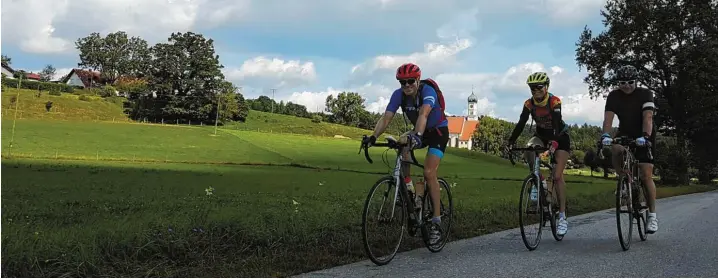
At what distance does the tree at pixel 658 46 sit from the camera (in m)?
36.9

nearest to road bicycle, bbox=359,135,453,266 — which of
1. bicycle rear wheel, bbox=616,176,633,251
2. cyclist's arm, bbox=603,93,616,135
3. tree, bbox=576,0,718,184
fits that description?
bicycle rear wheel, bbox=616,176,633,251

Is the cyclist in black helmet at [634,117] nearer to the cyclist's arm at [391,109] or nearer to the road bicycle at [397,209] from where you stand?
the road bicycle at [397,209]

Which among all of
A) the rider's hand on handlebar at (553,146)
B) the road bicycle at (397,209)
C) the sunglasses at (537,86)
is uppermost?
the sunglasses at (537,86)

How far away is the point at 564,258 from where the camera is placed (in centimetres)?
582

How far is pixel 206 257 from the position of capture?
5.23 meters

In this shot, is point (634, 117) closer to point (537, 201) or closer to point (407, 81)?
point (537, 201)

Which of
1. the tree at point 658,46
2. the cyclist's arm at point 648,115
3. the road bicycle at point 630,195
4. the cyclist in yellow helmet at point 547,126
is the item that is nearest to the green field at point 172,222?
the cyclist in yellow helmet at point 547,126

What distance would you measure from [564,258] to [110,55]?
5425 inches

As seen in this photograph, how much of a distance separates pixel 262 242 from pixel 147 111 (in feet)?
346

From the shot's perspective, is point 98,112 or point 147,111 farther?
point 147,111

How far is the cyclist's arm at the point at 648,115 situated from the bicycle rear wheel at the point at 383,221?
3310mm

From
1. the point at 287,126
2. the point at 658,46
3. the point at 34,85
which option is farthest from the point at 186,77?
the point at 658,46

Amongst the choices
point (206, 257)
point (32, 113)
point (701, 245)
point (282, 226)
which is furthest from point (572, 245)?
point (32, 113)

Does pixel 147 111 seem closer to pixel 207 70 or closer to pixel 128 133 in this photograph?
pixel 207 70
